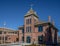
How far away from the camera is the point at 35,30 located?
137ft

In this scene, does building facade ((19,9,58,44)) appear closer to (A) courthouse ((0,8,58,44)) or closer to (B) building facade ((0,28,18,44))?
(A) courthouse ((0,8,58,44))

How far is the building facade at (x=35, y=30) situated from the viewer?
39.1m

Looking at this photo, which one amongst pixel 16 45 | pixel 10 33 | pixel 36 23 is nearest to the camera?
pixel 16 45

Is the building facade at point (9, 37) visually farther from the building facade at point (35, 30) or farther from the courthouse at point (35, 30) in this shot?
the building facade at point (35, 30)

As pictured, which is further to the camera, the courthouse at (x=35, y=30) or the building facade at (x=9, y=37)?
the building facade at (x=9, y=37)

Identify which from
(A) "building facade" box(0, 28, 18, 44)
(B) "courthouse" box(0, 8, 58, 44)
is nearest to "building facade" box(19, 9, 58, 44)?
(B) "courthouse" box(0, 8, 58, 44)

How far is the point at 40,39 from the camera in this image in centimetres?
4009

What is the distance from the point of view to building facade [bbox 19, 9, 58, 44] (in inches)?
1540

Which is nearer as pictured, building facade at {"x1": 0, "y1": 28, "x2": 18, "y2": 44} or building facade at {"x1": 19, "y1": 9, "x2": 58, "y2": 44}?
building facade at {"x1": 19, "y1": 9, "x2": 58, "y2": 44}

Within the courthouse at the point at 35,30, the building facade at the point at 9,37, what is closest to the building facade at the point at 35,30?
the courthouse at the point at 35,30

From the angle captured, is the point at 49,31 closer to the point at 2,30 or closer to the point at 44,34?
the point at 44,34

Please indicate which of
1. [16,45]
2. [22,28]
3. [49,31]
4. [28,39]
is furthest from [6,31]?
[49,31]

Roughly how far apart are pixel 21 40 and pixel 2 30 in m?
11.6

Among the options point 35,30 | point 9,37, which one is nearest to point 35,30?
point 35,30
